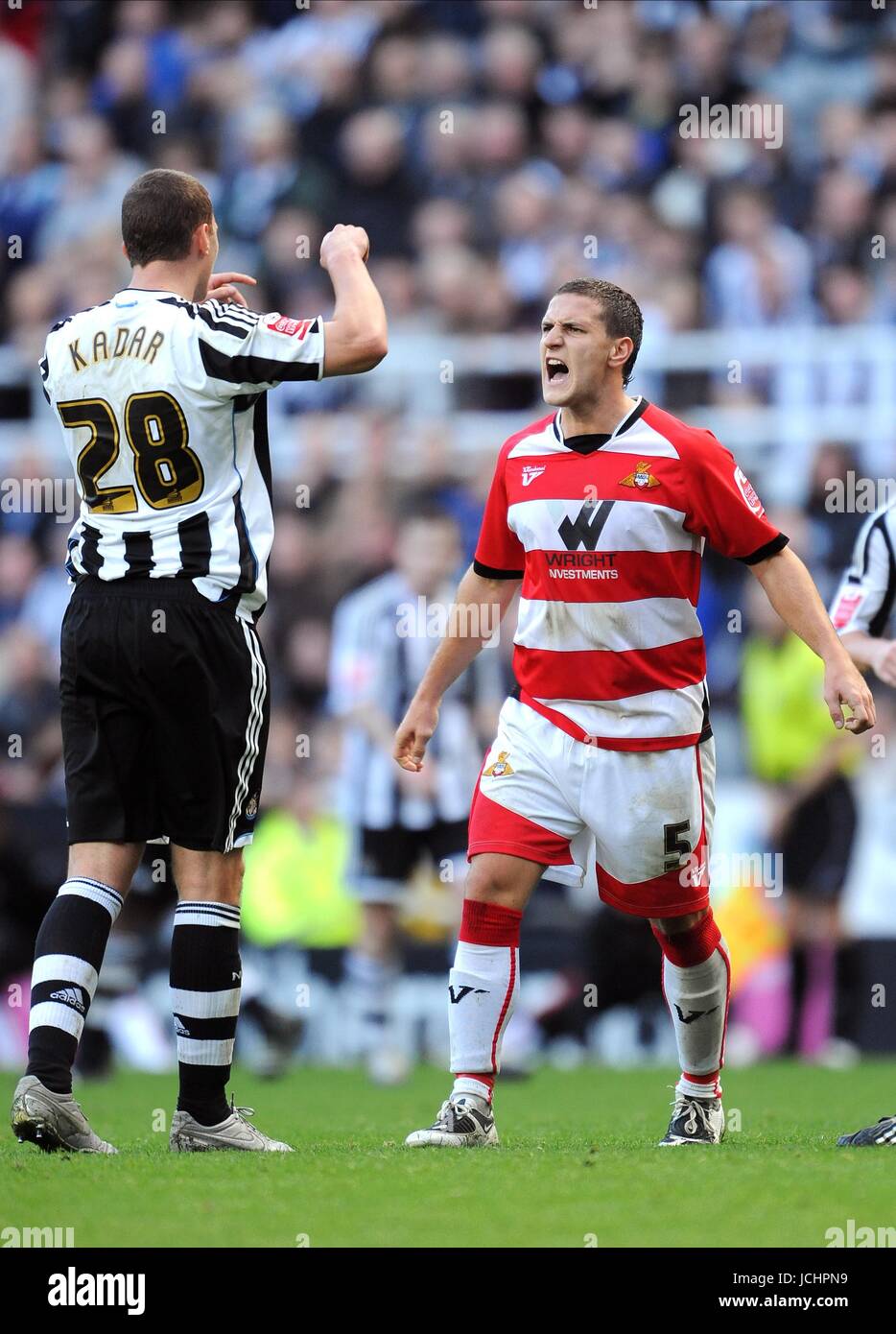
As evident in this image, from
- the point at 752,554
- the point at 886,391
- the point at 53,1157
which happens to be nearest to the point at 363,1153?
the point at 53,1157

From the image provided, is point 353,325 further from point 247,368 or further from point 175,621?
point 175,621

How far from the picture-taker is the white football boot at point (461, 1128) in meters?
4.89

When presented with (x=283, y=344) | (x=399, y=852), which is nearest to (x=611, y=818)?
(x=283, y=344)

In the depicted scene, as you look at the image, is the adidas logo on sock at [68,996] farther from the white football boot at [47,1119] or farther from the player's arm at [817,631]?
the player's arm at [817,631]

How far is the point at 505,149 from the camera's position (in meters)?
14.4

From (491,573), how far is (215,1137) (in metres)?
1.71

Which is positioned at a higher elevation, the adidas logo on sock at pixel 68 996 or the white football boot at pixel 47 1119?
the adidas logo on sock at pixel 68 996

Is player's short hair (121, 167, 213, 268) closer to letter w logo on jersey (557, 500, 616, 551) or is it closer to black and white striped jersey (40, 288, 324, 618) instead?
black and white striped jersey (40, 288, 324, 618)

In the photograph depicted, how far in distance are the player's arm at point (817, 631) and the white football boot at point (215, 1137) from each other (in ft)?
5.84

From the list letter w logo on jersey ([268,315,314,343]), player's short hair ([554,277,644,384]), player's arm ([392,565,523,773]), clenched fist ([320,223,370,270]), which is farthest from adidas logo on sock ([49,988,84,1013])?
player's short hair ([554,277,644,384])

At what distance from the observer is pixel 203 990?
186 inches

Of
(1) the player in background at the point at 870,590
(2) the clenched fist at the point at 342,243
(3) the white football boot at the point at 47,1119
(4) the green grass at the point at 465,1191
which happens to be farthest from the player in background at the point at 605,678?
(3) the white football boot at the point at 47,1119
